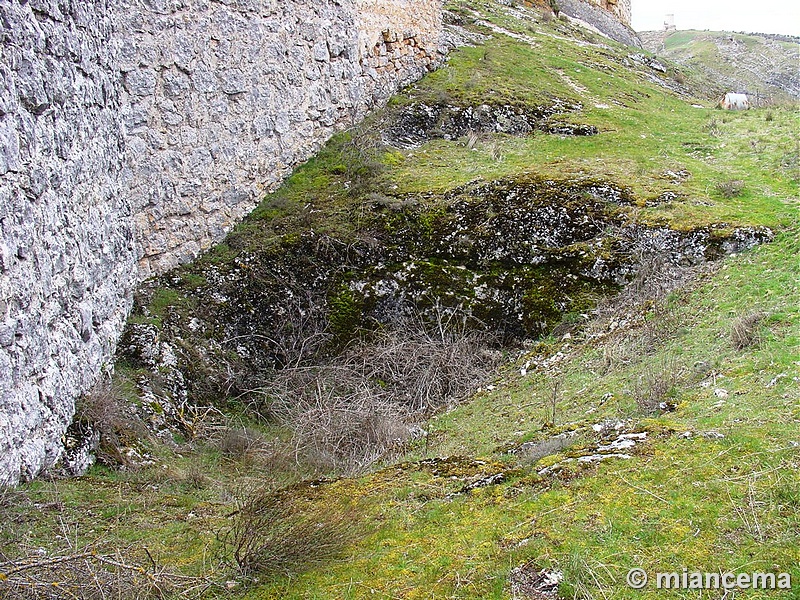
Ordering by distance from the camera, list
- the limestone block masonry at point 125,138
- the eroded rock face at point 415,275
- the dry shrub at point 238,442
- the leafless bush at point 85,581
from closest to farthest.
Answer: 1. the leafless bush at point 85,581
2. the limestone block masonry at point 125,138
3. the dry shrub at point 238,442
4. the eroded rock face at point 415,275

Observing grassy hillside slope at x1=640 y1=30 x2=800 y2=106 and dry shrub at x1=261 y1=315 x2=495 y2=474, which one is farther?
grassy hillside slope at x1=640 y1=30 x2=800 y2=106

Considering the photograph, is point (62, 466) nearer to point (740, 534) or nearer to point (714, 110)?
point (740, 534)

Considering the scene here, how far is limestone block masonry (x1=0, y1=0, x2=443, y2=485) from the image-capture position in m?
5.21

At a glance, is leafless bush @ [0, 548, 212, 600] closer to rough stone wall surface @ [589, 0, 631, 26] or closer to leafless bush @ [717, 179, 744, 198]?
leafless bush @ [717, 179, 744, 198]

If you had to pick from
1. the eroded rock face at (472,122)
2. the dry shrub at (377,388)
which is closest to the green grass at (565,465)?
the dry shrub at (377,388)

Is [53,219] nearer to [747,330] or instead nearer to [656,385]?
[656,385]

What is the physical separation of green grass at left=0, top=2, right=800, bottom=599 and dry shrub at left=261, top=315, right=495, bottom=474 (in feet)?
1.19

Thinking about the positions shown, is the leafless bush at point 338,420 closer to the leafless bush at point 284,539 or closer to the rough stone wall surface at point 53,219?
the leafless bush at point 284,539

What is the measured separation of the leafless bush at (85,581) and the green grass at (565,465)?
27 cm

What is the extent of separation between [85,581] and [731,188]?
384 inches

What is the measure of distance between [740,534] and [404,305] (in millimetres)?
6428

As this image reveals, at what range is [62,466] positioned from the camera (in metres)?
5.57

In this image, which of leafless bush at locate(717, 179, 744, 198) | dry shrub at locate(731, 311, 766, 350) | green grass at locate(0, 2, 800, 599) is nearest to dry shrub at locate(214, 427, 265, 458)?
green grass at locate(0, 2, 800, 599)

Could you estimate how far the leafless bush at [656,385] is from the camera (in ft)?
16.4
